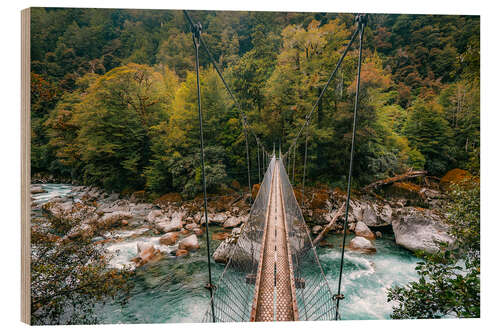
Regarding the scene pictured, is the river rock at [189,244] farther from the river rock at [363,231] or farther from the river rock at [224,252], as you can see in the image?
the river rock at [363,231]

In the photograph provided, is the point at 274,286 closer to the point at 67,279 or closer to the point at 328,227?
the point at 67,279

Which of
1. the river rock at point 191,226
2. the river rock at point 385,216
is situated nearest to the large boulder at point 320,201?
the river rock at point 385,216

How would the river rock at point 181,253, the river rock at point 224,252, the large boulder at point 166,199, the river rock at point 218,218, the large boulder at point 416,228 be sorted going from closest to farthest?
the large boulder at point 416,228, the river rock at point 224,252, the river rock at point 181,253, the large boulder at point 166,199, the river rock at point 218,218

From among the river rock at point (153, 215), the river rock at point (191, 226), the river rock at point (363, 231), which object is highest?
the river rock at point (153, 215)

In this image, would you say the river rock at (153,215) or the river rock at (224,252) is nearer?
the river rock at (224,252)

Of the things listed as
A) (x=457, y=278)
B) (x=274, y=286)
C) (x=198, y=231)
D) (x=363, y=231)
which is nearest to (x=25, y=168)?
(x=274, y=286)

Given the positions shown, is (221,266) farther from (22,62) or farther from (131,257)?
(22,62)
